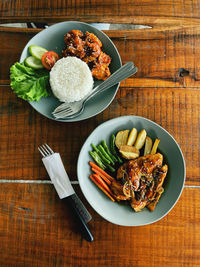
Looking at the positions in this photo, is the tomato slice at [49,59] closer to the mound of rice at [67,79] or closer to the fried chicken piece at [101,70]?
the mound of rice at [67,79]

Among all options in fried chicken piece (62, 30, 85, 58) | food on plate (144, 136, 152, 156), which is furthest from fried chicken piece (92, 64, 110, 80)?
food on plate (144, 136, 152, 156)

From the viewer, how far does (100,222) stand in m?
1.69

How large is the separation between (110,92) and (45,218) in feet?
2.86

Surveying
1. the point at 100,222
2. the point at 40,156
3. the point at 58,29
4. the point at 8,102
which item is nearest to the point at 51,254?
the point at 100,222

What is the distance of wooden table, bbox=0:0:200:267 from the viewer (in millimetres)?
1685

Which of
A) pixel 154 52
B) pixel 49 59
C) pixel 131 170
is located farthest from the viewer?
pixel 154 52

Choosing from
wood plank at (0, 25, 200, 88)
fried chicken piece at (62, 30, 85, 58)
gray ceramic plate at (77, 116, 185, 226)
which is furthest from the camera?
wood plank at (0, 25, 200, 88)

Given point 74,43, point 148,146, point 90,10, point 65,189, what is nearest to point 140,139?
point 148,146

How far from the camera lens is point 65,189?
1662 mm

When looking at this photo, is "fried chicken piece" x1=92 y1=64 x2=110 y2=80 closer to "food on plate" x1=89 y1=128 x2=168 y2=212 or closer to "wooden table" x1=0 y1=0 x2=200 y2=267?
"wooden table" x1=0 y1=0 x2=200 y2=267

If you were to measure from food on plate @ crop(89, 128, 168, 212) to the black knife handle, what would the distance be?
0.19m

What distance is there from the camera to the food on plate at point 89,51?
168 cm

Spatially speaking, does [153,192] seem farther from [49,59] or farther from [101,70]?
[49,59]

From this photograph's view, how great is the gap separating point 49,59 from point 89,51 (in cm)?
25
